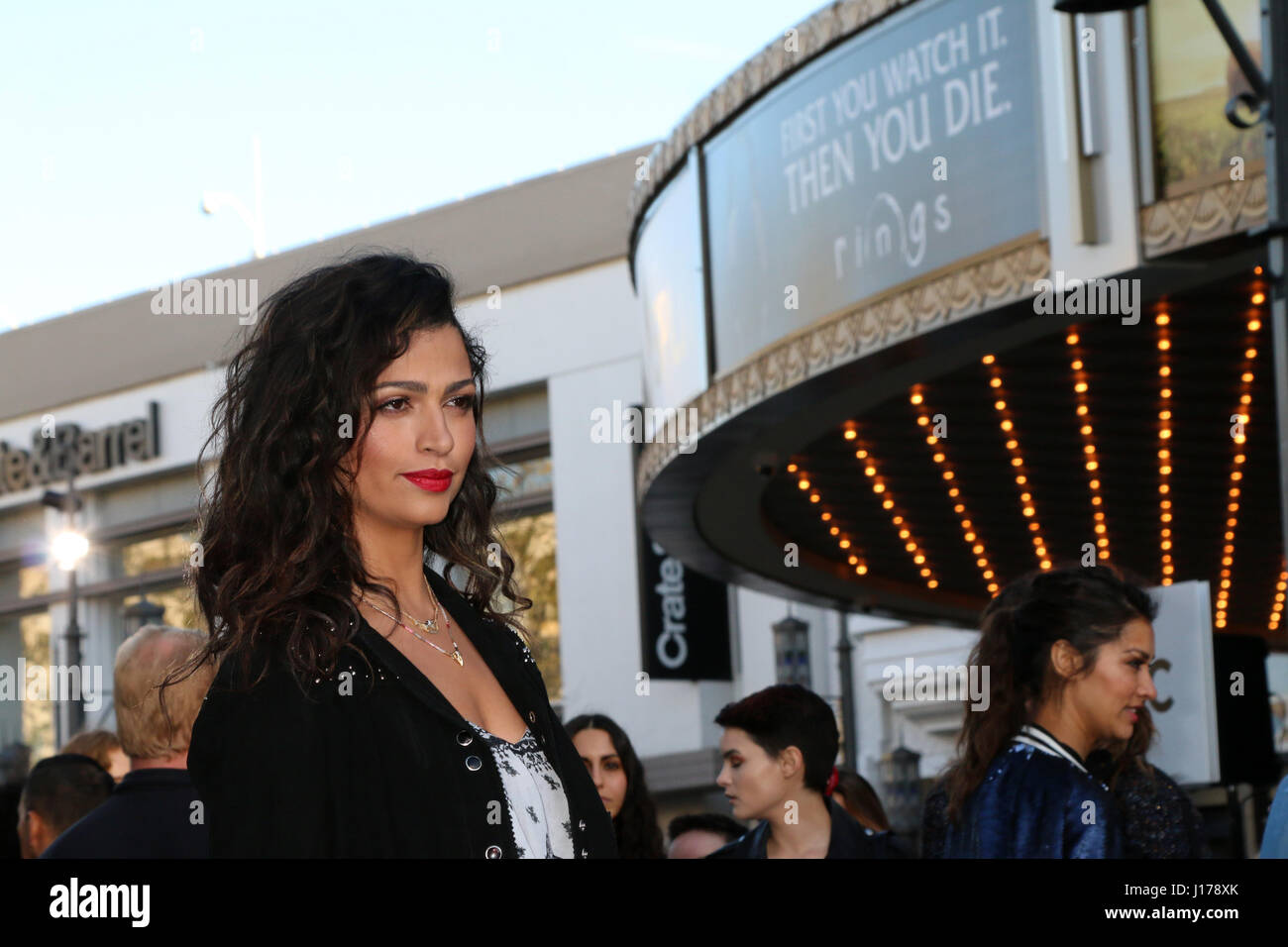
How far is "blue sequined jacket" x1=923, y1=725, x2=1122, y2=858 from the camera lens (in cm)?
377

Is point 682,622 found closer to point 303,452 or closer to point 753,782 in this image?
point 753,782

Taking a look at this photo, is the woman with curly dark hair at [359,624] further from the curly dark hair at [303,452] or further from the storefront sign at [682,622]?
the storefront sign at [682,622]

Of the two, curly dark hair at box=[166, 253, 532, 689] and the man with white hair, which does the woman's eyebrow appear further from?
the man with white hair

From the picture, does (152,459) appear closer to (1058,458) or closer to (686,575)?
(686,575)

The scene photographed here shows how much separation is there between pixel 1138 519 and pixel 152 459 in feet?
62.0

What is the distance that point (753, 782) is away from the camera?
5.73 metres

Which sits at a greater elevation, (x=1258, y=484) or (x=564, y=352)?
(x=564, y=352)

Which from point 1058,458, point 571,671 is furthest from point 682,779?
point 1058,458

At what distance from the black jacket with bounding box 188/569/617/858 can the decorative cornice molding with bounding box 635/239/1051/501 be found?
6895 mm

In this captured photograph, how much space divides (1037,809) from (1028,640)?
499mm

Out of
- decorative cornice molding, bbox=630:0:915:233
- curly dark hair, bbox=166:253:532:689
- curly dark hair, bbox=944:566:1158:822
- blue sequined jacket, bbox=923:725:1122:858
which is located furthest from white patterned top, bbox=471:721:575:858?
decorative cornice molding, bbox=630:0:915:233

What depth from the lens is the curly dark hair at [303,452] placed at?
2.16 metres
